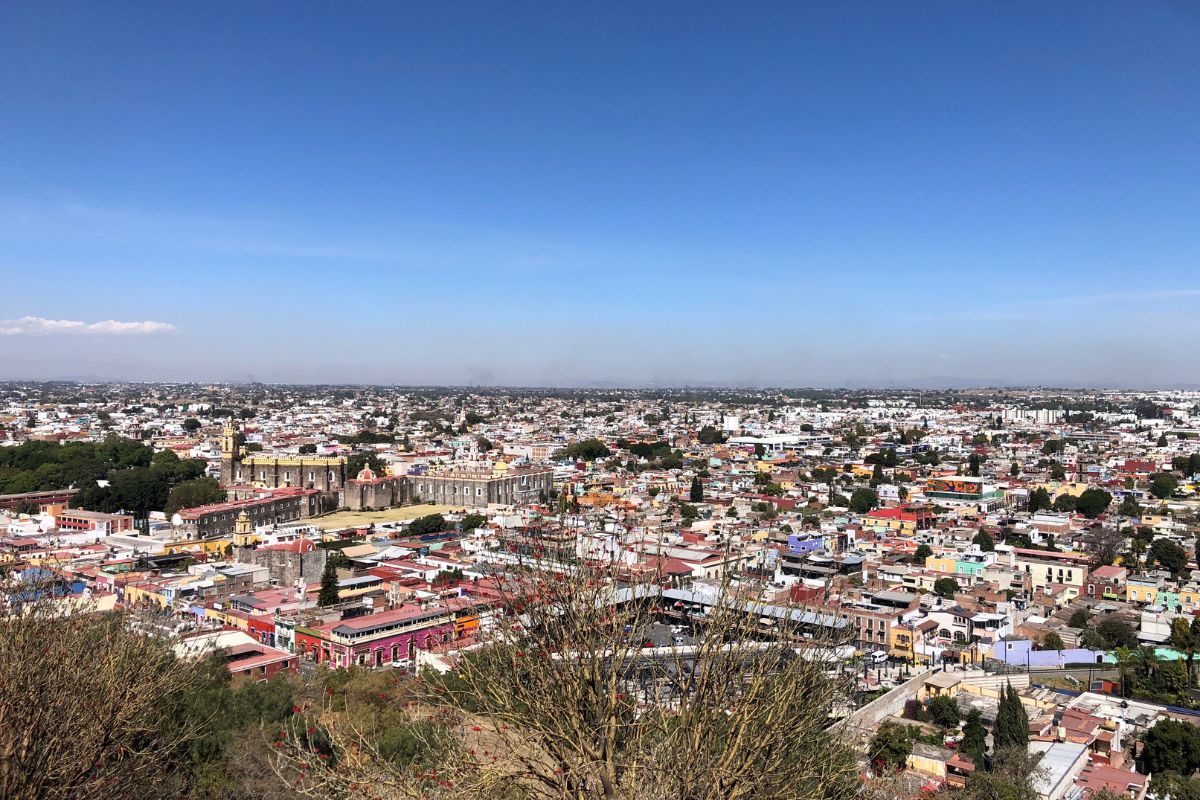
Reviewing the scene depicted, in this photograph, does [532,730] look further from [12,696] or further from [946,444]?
[946,444]

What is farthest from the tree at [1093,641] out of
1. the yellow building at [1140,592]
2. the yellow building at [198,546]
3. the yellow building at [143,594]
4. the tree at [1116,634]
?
the yellow building at [198,546]

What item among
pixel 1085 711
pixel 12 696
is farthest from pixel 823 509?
pixel 12 696

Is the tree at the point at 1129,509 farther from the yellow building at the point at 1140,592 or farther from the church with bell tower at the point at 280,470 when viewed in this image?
the church with bell tower at the point at 280,470

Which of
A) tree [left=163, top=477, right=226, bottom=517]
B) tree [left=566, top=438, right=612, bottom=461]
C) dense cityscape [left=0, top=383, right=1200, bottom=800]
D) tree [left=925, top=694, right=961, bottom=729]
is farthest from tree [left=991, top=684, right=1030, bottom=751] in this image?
tree [left=566, top=438, right=612, bottom=461]

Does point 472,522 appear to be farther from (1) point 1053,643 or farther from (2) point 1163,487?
(2) point 1163,487

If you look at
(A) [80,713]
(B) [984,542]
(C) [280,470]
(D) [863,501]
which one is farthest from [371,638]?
(C) [280,470]

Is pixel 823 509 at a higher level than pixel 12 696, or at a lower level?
lower

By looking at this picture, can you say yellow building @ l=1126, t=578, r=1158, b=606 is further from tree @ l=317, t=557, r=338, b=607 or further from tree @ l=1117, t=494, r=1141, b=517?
tree @ l=317, t=557, r=338, b=607
